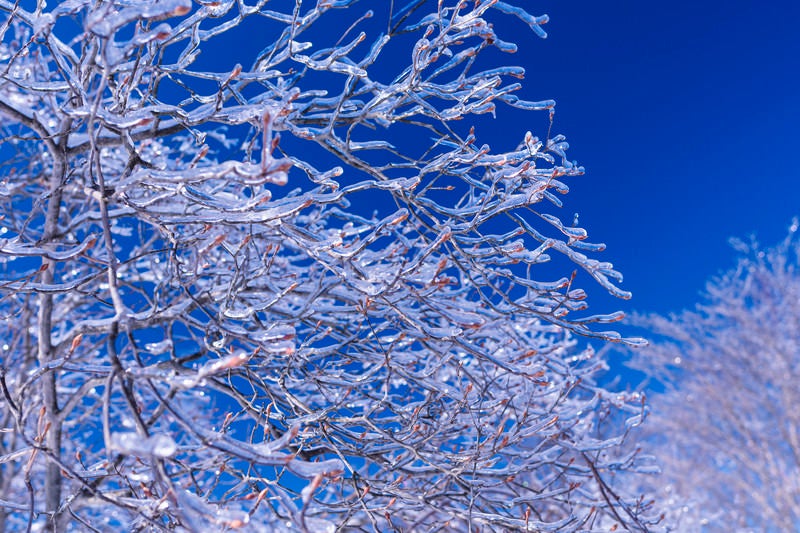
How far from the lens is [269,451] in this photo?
141cm

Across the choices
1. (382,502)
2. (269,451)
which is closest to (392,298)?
(382,502)

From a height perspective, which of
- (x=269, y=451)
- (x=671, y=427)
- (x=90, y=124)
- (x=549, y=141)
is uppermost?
(x=671, y=427)

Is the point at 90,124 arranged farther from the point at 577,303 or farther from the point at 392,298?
the point at 577,303

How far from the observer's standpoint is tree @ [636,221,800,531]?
11078 millimetres

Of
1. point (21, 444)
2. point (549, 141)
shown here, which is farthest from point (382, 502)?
point (21, 444)

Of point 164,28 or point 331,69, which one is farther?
point 331,69

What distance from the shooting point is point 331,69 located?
2.86 meters

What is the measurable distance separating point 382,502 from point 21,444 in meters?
5.48

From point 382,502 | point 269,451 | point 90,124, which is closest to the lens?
point 269,451

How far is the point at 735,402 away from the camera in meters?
11.8

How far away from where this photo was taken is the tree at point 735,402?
11.1 m

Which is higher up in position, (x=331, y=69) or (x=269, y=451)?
(x=331, y=69)

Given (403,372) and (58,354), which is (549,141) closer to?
(403,372)

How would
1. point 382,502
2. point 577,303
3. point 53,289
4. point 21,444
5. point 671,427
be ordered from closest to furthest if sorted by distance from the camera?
1. point 53,289
2. point 577,303
3. point 382,502
4. point 21,444
5. point 671,427
